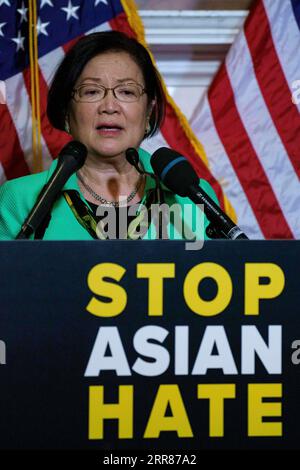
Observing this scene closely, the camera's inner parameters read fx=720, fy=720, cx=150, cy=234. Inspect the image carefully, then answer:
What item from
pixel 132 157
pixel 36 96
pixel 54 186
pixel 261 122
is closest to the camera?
pixel 54 186

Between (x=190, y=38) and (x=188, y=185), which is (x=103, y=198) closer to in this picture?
(x=188, y=185)

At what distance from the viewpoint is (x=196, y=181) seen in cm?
101

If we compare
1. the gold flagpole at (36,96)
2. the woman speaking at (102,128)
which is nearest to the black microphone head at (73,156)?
the woman speaking at (102,128)

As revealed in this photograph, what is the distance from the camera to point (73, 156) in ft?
3.56

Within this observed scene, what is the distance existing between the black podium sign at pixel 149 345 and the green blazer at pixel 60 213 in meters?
0.34

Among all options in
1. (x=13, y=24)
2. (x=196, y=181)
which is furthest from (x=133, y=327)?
(x=13, y=24)

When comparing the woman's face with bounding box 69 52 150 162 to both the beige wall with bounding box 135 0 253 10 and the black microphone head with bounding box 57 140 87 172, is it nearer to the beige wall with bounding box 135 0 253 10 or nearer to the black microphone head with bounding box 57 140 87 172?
the black microphone head with bounding box 57 140 87 172

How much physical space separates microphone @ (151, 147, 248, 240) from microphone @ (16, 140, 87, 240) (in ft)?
0.39

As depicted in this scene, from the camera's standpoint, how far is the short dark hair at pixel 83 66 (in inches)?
58.7

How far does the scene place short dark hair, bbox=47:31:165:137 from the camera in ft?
4.89

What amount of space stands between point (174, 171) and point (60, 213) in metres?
0.32

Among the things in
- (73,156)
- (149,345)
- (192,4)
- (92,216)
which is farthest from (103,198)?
(192,4)

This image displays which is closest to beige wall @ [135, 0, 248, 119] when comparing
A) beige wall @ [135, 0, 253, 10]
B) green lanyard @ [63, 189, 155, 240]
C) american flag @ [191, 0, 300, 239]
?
beige wall @ [135, 0, 253, 10]

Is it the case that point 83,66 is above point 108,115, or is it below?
above
